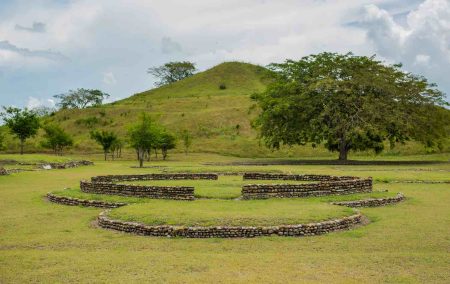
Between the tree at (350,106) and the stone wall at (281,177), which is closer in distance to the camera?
the stone wall at (281,177)

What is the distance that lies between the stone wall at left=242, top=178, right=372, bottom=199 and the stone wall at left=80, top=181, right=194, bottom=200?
232cm

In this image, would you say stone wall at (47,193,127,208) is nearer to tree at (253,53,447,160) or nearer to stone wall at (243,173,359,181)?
stone wall at (243,173,359,181)

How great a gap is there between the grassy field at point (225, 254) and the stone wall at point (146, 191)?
280 centimetres

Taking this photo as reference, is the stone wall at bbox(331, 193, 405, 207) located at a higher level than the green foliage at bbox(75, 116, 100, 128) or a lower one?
lower

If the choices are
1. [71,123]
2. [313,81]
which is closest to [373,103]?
[313,81]

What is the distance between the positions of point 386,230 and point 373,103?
37578 millimetres

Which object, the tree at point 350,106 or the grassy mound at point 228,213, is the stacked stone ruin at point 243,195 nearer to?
the grassy mound at point 228,213

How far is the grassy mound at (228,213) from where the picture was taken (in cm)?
1458

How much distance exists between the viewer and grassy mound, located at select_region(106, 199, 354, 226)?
14.6m

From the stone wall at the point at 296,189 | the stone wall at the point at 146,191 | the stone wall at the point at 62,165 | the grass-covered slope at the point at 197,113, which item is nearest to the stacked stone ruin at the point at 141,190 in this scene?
the stone wall at the point at 146,191

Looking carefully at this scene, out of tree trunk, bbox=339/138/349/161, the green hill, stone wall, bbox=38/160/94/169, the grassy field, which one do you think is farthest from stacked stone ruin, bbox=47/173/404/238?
the green hill

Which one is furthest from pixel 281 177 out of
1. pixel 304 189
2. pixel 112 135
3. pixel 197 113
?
pixel 197 113

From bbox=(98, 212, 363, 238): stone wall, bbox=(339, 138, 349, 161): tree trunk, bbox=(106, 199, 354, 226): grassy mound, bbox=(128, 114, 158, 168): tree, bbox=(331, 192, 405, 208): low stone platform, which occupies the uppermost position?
bbox=(128, 114, 158, 168): tree

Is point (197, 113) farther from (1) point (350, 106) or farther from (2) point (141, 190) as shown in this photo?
(2) point (141, 190)
